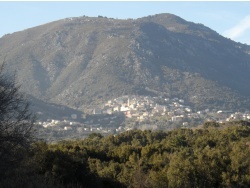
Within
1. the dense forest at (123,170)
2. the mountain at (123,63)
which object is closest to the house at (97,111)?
the mountain at (123,63)

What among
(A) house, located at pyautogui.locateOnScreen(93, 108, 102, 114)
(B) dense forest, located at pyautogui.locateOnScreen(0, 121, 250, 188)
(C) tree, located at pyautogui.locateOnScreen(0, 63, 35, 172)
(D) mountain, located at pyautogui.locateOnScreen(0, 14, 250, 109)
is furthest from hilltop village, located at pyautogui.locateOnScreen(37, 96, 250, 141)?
(C) tree, located at pyautogui.locateOnScreen(0, 63, 35, 172)

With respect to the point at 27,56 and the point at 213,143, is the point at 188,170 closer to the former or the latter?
the point at 213,143

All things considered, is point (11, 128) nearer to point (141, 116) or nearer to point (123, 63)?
point (141, 116)

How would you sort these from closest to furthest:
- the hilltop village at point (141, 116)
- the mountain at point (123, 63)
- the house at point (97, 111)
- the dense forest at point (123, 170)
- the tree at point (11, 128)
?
1. the tree at point (11, 128)
2. the dense forest at point (123, 170)
3. the hilltop village at point (141, 116)
4. the house at point (97, 111)
5. the mountain at point (123, 63)

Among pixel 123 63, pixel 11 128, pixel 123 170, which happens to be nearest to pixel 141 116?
pixel 123 63

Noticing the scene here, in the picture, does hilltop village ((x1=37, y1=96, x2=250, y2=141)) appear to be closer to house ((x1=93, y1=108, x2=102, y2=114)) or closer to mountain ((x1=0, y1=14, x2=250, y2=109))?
house ((x1=93, y1=108, x2=102, y2=114))

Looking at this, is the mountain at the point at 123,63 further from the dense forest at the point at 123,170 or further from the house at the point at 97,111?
the dense forest at the point at 123,170
